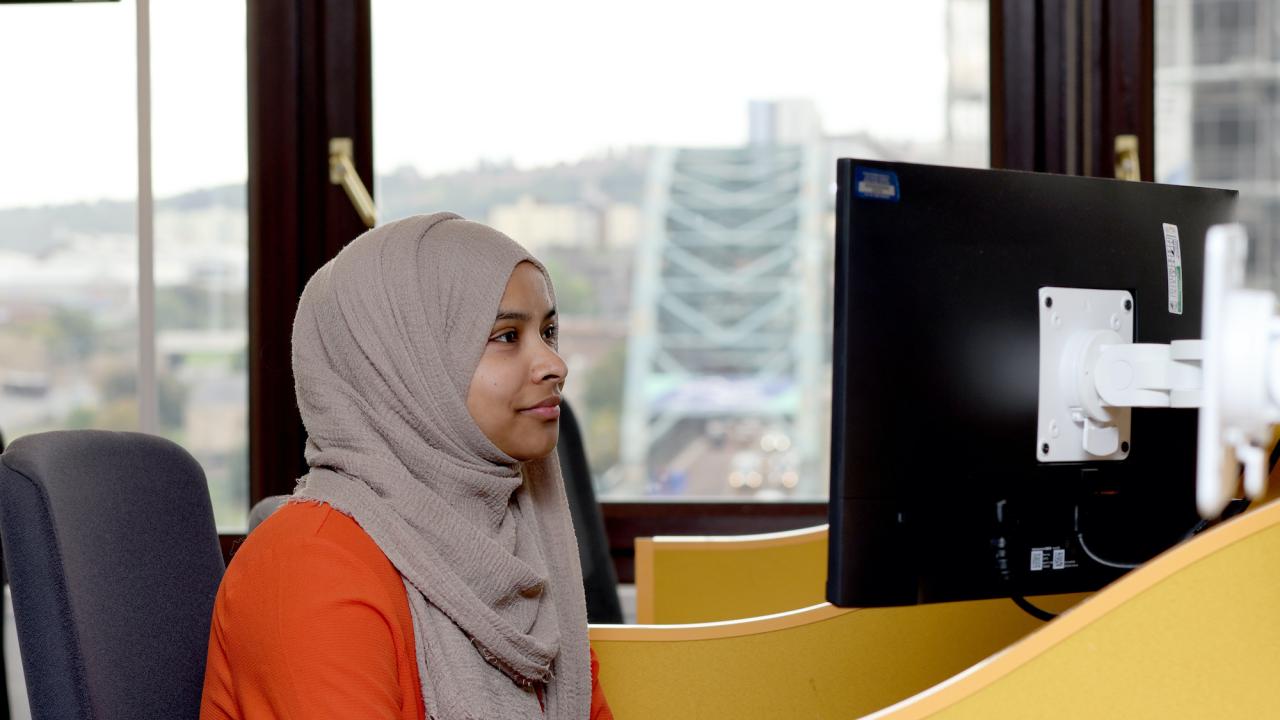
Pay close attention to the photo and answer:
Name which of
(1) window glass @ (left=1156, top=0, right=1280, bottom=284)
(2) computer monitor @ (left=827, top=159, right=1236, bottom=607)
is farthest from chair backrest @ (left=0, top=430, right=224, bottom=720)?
(1) window glass @ (left=1156, top=0, right=1280, bottom=284)

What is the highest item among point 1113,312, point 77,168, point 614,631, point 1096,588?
point 77,168

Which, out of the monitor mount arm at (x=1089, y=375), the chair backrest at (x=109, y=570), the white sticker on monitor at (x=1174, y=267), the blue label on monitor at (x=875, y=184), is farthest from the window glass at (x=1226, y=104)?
the chair backrest at (x=109, y=570)

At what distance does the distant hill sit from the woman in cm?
113

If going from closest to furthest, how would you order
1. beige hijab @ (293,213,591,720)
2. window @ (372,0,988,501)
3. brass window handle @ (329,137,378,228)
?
beige hijab @ (293,213,591,720) < brass window handle @ (329,137,378,228) < window @ (372,0,988,501)

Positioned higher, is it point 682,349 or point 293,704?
point 682,349

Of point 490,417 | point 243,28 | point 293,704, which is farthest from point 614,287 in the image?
point 293,704

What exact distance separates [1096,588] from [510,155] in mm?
1622

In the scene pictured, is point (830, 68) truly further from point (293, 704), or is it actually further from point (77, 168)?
point (293, 704)

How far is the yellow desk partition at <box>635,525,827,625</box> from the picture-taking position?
6.47 feet

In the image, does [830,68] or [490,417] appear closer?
[490,417]

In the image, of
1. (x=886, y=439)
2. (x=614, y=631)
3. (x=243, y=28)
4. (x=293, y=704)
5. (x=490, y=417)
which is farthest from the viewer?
A: (x=243, y=28)

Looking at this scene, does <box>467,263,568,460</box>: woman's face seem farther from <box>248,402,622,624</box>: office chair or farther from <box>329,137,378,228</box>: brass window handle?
<box>329,137,378,228</box>: brass window handle

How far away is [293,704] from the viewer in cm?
104

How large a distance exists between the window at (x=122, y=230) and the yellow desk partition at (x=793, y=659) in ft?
3.88
